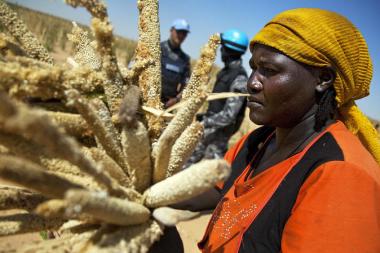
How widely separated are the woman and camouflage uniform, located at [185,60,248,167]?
9.45ft

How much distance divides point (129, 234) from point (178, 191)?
15 centimetres

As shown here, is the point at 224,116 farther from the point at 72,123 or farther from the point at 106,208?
the point at 106,208

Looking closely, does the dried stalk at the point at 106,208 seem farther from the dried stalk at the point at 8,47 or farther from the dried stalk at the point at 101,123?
the dried stalk at the point at 8,47

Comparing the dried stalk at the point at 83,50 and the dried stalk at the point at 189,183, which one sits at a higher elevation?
the dried stalk at the point at 83,50

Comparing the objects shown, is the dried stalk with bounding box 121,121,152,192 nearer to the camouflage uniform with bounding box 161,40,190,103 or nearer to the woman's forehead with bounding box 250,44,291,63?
the woman's forehead with bounding box 250,44,291,63

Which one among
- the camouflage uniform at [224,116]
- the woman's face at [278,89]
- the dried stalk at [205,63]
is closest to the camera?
the dried stalk at [205,63]

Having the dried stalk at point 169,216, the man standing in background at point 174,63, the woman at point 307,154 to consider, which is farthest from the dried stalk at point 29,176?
the man standing in background at point 174,63

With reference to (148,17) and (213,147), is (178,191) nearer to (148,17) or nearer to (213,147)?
(148,17)

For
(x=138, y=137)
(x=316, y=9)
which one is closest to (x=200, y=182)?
(x=138, y=137)

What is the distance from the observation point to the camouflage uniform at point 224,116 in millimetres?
4578

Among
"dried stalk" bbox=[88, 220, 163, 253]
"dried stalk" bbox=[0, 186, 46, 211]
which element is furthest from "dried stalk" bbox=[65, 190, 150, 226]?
"dried stalk" bbox=[0, 186, 46, 211]

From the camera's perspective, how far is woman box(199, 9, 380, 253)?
3.44 feet

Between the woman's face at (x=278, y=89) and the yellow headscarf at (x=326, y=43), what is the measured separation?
46mm

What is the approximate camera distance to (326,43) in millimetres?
1396
